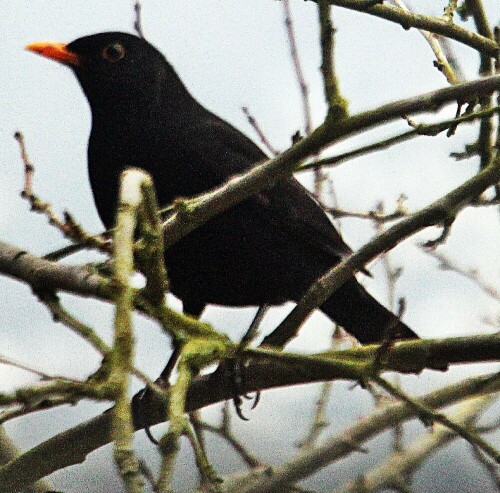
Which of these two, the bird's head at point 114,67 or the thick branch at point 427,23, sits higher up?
the bird's head at point 114,67

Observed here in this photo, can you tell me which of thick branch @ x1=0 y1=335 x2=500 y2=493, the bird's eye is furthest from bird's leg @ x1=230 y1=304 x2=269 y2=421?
the bird's eye

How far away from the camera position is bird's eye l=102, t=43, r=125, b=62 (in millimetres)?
5008

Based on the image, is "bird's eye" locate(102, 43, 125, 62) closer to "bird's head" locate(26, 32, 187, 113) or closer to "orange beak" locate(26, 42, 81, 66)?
"bird's head" locate(26, 32, 187, 113)

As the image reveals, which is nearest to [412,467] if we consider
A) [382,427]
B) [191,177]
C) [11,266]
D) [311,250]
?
[382,427]

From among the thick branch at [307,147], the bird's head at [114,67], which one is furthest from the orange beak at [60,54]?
the thick branch at [307,147]

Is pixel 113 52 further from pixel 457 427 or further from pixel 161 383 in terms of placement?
pixel 457 427

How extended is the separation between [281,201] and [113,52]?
1.23 metres

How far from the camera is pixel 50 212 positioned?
2.43m

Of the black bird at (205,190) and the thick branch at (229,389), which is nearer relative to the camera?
the thick branch at (229,389)

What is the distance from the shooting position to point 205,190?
4.45 m

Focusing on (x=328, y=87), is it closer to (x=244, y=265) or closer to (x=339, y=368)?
(x=339, y=368)

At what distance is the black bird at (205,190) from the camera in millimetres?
4332

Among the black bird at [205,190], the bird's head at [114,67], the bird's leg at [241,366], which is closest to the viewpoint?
the bird's leg at [241,366]

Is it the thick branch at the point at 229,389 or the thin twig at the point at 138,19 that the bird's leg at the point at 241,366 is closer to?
the thick branch at the point at 229,389
